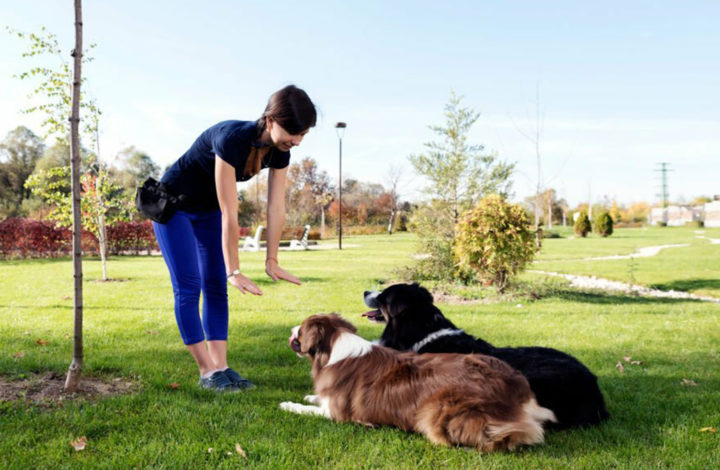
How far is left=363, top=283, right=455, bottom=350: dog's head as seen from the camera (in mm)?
3787

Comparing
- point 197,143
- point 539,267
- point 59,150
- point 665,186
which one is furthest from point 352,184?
point 665,186

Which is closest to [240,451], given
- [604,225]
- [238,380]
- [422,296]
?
[238,380]

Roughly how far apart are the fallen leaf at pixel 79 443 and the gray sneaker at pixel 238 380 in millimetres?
1213

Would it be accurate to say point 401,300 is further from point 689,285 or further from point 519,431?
point 689,285

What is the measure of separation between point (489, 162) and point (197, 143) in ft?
41.4

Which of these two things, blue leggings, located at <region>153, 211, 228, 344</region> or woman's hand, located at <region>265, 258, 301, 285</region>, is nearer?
woman's hand, located at <region>265, 258, 301, 285</region>

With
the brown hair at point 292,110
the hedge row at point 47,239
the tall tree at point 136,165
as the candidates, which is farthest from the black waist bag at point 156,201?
the tall tree at point 136,165

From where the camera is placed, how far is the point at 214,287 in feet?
12.8

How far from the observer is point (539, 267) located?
54.1ft

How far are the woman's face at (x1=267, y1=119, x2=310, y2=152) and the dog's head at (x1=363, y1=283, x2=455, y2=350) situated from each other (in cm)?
147

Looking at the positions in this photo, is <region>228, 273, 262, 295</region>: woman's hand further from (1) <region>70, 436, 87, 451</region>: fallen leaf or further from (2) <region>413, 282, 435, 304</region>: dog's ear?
(2) <region>413, 282, 435, 304</region>: dog's ear

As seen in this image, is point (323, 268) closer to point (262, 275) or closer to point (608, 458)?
point (262, 275)

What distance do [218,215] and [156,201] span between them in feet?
1.68

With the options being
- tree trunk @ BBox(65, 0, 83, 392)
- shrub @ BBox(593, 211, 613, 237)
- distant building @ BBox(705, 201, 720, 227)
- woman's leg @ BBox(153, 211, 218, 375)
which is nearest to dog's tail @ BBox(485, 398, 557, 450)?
woman's leg @ BBox(153, 211, 218, 375)
